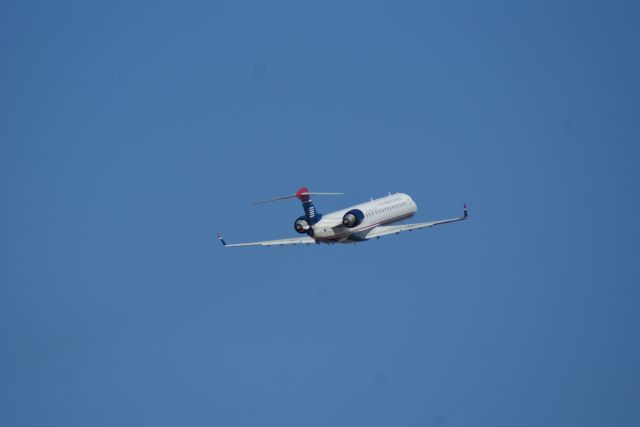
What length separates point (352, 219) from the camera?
131125mm

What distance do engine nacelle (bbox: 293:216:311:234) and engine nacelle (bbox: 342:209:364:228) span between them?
348 cm

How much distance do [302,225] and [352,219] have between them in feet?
15.7

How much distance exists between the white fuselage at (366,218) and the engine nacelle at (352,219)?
378mm

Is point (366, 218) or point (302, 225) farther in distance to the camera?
point (366, 218)

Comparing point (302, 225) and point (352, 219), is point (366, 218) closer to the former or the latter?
point (352, 219)

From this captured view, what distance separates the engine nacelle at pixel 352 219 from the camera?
5157 inches

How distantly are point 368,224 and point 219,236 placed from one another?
14954 mm

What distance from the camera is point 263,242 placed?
135 meters

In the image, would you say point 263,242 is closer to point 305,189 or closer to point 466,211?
point 305,189

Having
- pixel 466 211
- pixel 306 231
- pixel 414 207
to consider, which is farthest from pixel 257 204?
pixel 414 207

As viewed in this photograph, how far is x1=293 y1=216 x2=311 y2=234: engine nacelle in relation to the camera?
13038cm

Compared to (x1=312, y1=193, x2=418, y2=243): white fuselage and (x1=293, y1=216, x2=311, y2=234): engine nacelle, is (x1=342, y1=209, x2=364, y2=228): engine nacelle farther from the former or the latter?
(x1=293, y1=216, x2=311, y2=234): engine nacelle

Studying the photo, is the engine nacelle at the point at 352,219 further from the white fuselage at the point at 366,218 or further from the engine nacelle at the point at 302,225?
the engine nacelle at the point at 302,225

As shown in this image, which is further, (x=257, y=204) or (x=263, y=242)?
(x=263, y=242)
